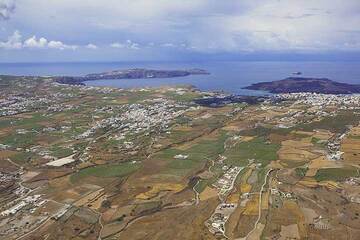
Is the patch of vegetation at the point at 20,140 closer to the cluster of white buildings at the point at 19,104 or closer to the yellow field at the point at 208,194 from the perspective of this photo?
the cluster of white buildings at the point at 19,104

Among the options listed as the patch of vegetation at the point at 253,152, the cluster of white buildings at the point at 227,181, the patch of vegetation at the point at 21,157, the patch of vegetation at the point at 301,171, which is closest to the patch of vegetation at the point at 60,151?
the patch of vegetation at the point at 21,157

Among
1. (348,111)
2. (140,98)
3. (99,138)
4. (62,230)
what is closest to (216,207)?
(62,230)

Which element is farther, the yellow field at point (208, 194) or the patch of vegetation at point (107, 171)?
the patch of vegetation at point (107, 171)

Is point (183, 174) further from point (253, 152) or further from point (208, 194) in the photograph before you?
point (253, 152)

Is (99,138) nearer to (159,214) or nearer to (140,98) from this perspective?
(159,214)

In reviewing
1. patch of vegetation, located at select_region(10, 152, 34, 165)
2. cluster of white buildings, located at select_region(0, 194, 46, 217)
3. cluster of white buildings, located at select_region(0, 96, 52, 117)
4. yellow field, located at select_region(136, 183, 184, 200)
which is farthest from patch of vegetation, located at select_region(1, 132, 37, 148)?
yellow field, located at select_region(136, 183, 184, 200)

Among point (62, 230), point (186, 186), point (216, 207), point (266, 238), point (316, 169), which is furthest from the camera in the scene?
point (316, 169)
